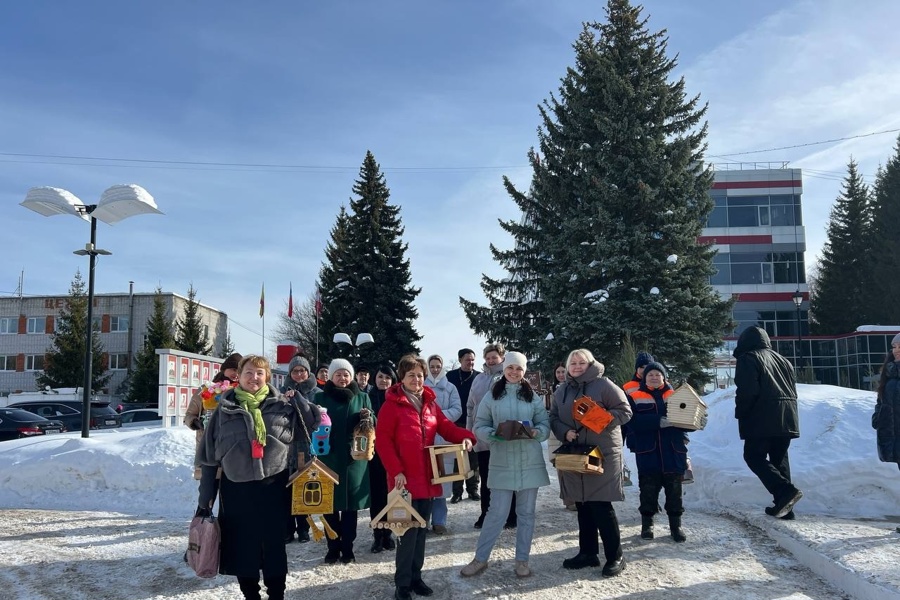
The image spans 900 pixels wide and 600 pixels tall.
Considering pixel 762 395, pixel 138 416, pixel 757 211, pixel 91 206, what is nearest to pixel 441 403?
pixel 762 395

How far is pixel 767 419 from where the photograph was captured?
282 inches

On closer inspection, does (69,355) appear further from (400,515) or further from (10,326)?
(400,515)

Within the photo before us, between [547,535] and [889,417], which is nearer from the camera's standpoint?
[889,417]

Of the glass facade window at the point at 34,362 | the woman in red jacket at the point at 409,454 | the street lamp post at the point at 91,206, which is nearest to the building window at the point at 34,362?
the glass facade window at the point at 34,362

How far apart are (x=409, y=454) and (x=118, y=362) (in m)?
55.6

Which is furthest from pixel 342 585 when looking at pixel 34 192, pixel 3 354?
pixel 3 354

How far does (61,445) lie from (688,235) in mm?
19160

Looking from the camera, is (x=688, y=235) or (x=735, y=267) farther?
(x=735, y=267)

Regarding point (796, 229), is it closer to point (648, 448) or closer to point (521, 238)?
point (521, 238)

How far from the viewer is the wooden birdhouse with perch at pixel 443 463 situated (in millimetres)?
5383

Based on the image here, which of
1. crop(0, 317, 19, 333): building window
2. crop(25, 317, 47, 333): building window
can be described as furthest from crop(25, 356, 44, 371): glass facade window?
crop(0, 317, 19, 333): building window

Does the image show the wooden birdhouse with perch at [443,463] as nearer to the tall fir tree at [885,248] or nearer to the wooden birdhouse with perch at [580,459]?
the wooden birdhouse with perch at [580,459]

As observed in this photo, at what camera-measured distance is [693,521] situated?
765cm

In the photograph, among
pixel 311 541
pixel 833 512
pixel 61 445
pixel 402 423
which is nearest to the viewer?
pixel 402 423
